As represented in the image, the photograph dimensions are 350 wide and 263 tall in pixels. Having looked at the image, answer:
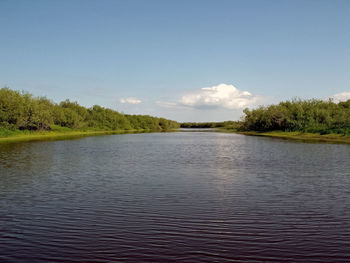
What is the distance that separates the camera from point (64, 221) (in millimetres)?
10875

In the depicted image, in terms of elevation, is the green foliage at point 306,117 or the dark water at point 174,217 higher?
the green foliage at point 306,117

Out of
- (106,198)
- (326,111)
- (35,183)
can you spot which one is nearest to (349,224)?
(106,198)

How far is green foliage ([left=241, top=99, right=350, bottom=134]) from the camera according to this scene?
3046 inches

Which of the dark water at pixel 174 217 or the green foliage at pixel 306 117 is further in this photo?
the green foliage at pixel 306 117

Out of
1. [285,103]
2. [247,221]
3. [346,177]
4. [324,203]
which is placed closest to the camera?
[247,221]

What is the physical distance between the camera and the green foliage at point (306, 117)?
7738 cm

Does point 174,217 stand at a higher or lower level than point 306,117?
lower

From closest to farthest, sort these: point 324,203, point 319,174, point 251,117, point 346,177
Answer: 1. point 324,203
2. point 346,177
3. point 319,174
4. point 251,117

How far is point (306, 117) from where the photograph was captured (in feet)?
303

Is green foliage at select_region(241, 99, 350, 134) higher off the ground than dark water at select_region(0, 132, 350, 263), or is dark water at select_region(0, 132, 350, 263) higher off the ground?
green foliage at select_region(241, 99, 350, 134)

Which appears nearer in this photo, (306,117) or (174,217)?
(174,217)

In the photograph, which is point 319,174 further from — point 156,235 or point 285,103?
point 285,103

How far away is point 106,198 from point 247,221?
6715 mm

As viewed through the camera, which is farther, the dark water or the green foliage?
the green foliage
